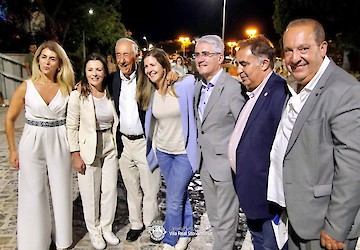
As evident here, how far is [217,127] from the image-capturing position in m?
3.03

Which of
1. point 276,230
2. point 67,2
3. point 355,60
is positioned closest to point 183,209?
point 276,230

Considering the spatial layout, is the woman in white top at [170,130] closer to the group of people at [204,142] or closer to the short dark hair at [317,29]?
the group of people at [204,142]

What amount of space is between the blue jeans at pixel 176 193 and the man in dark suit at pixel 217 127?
26 centimetres

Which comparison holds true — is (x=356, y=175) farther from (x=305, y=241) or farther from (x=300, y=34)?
(x=300, y=34)

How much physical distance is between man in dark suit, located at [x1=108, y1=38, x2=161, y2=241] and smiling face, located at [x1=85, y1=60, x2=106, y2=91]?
0.17 m

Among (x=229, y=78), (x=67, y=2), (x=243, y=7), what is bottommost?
(x=229, y=78)

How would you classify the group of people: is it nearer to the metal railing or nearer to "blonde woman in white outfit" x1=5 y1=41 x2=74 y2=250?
"blonde woman in white outfit" x1=5 y1=41 x2=74 y2=250

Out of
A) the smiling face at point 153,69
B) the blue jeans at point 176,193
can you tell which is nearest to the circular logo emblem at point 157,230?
the blue jeans at point 176,193

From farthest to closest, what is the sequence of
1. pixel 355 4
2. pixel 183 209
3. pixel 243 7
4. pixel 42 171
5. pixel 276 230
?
pixel 243 7
pixel 355 4
pixel 183 209
pixel 42 171
pixel 276 230

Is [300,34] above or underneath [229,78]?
above

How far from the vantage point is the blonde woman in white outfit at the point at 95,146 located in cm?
343

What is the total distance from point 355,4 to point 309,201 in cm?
1827

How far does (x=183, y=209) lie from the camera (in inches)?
148

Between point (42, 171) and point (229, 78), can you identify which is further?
point (42, 171)
